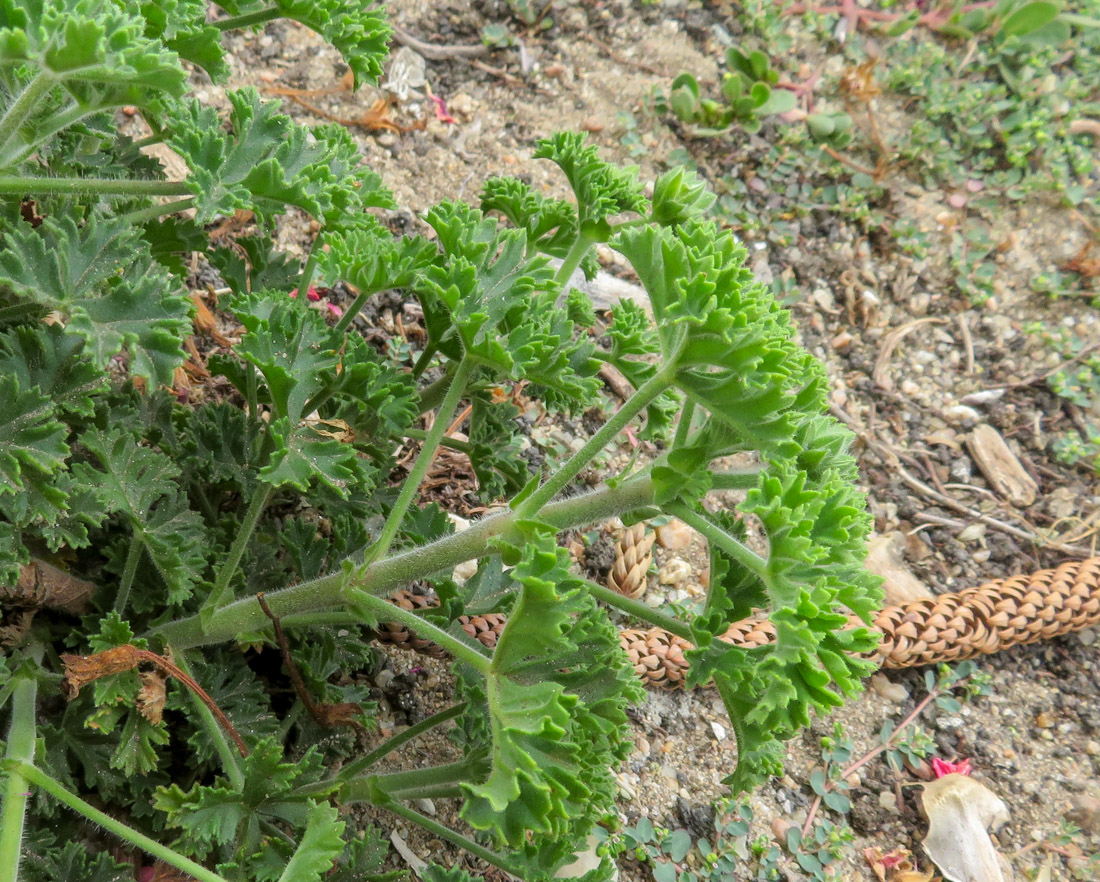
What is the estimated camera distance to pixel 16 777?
1.52 meters

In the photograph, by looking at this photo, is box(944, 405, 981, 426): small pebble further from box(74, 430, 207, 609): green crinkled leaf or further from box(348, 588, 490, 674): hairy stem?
box(74, 430, 207, 609): green crinkled leaf

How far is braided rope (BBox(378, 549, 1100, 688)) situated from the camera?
2.54 metres

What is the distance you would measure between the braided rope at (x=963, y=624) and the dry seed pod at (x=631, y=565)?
14cm

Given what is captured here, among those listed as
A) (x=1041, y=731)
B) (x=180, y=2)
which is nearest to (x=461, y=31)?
(x=180, y=2)

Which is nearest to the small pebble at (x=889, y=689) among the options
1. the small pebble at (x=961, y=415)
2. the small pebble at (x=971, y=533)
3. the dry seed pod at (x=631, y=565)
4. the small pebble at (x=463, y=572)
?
the small pebble at (x=971, y=533)

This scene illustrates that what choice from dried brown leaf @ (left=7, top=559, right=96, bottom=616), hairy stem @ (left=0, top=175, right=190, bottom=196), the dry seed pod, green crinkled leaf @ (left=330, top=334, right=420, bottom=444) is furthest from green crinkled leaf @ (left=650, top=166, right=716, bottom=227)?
dried brown leaf @ (left=7, top=559, right=96, bottom=616)

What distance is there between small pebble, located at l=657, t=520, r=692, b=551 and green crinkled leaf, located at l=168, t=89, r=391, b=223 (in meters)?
1.54

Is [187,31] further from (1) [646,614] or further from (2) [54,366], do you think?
(1) [646,614]

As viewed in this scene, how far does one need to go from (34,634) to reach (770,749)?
139cm

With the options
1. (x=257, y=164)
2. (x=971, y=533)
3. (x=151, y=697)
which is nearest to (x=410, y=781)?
(x=151, y=697)

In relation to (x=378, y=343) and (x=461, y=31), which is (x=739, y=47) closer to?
(x=461, y=31)

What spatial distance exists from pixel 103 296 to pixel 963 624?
2395mm

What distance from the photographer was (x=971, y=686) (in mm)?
2852

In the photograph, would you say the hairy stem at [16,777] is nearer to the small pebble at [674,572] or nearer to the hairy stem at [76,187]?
the hairy stem at [76,187]
